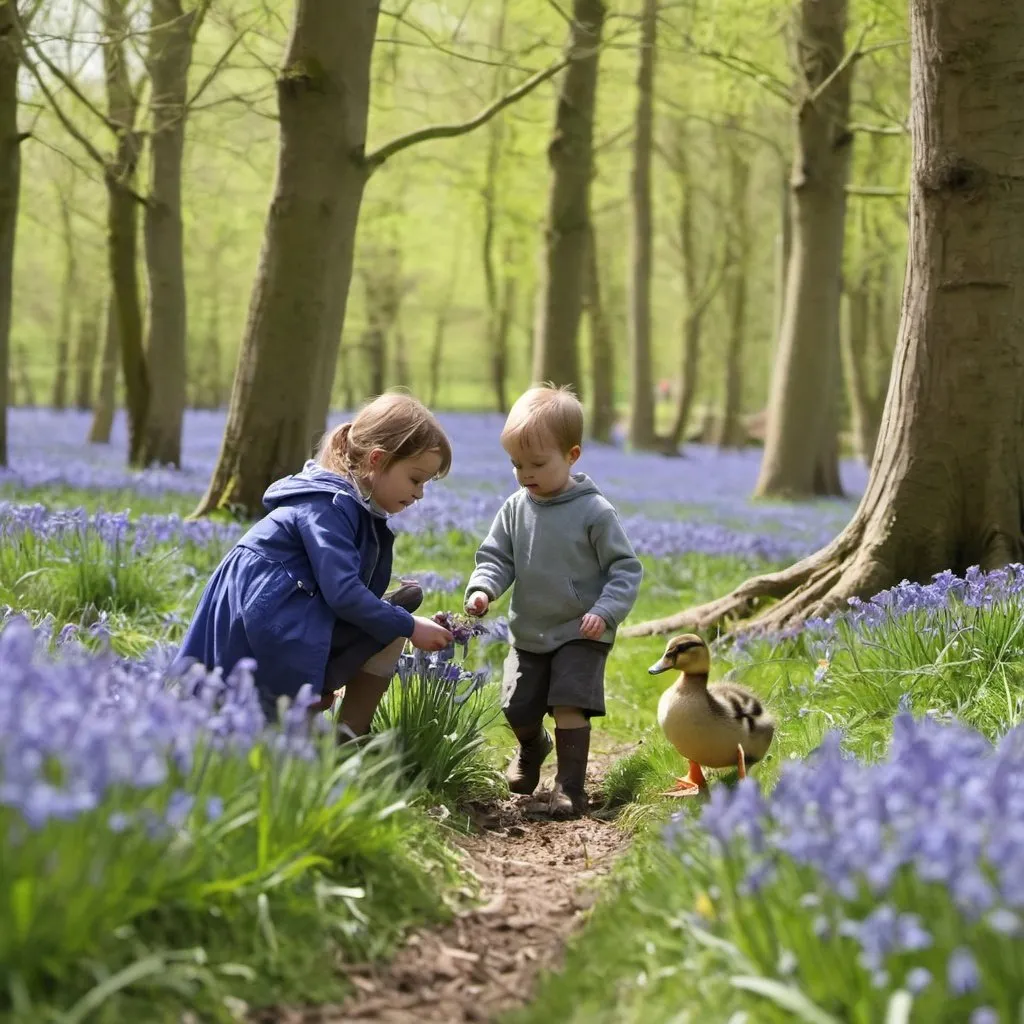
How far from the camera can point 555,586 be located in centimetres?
484

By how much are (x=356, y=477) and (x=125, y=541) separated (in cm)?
247

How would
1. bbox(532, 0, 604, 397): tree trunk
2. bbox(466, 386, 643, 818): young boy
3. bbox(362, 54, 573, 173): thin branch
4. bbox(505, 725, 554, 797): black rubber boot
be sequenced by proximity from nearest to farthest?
bbox(466, 386, 643, 818): young boy < bbox(505, 725, 554, 797): black rubber boot < bbox(362, 54, 573, 173): thin branch < bbox(532, 0, 604, 397): tree trunk

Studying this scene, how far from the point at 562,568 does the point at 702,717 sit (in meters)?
0.88

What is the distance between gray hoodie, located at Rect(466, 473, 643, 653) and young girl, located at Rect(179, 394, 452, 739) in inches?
21.9

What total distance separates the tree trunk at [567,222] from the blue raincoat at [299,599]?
40.5 feet

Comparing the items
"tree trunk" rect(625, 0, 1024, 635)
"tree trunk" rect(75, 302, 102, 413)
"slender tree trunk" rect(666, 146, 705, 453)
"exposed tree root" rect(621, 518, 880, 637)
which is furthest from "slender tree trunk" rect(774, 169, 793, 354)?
"tree trunk" rect(75, 302, 102, 413)

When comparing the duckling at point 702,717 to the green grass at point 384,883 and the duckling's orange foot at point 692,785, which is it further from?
the green grass at point 384,883

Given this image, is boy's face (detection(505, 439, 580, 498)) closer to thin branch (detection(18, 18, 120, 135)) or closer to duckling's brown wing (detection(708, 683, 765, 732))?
duckling's brown wing (detection(708, 683, 765, 732))

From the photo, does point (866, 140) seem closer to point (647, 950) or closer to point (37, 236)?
point (37, 236)

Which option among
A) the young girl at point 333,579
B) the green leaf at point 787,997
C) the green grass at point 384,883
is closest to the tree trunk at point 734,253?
the green grass at point 384,883

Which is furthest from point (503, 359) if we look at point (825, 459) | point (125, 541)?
point (125, 541)

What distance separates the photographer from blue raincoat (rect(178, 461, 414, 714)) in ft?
13.4

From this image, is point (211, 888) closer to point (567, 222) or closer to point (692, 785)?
point (692, 785)

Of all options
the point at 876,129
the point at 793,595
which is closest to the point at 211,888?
the point at 793,595
